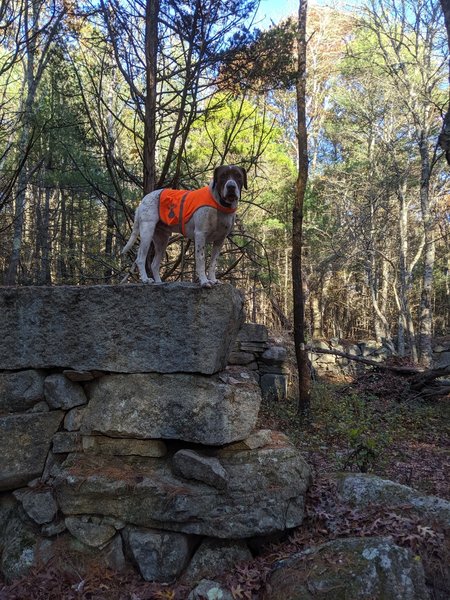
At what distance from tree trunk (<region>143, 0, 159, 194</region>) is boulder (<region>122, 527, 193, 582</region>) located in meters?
4.80

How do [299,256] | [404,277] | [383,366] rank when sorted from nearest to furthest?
[299,256] → [383,366] → [404,277]

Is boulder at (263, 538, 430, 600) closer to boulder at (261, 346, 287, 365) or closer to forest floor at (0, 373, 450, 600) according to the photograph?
forest floor at (0, 373, 450, 600)

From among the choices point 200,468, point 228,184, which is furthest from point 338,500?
point 228,184

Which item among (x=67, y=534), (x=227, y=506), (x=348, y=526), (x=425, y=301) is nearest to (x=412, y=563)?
(x=348, y=526)

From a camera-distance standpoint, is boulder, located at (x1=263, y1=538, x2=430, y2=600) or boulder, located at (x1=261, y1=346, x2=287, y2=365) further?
boulder, located at (x1=261, y1=346, x2=287, y2=365)

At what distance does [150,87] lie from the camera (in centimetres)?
646

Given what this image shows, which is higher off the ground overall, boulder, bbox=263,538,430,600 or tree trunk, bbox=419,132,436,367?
tree trunk, bbox=419,132,436,367

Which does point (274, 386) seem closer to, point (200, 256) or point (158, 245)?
point (158, 245)

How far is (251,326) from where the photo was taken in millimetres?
10156

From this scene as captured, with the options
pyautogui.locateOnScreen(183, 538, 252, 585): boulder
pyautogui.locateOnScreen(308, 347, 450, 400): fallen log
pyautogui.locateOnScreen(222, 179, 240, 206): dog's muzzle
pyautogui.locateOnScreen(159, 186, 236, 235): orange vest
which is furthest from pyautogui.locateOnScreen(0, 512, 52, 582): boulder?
pyautogui.locateOnScreen(308, 347, 450, 400): fallen log

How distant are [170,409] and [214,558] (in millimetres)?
1168

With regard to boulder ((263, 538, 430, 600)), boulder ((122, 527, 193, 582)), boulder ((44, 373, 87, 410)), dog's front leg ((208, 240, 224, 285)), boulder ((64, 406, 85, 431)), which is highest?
dog's front leg ((208, 240, 224, 285))

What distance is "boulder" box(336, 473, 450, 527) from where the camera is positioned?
3.44 meters

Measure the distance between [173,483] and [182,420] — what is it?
0.49 m
